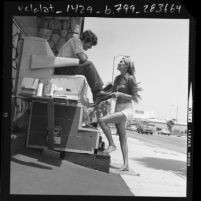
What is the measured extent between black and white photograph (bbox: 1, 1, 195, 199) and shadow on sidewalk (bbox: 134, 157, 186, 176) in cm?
1

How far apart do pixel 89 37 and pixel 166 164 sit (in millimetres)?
1724

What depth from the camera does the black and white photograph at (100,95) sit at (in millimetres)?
3900

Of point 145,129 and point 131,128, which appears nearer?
point 131,128

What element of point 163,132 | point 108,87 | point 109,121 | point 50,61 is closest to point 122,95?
point 108,87

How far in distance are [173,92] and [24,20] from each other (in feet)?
6.15

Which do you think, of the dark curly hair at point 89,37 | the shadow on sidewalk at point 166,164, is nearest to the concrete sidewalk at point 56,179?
the shadow on sidewalk at point 166,164

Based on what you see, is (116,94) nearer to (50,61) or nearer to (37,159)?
(50,61)

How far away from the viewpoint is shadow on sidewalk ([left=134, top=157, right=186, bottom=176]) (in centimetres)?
394

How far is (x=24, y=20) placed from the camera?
3.90 metres

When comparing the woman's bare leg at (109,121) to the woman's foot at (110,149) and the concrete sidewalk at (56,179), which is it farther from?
the concrete sidewalk at (56,179)

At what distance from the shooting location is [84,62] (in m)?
4.04

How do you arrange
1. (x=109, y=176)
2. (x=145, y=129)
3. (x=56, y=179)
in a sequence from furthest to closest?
(x=145, y=129), (x=109, y=176), (x=56, y=179)
